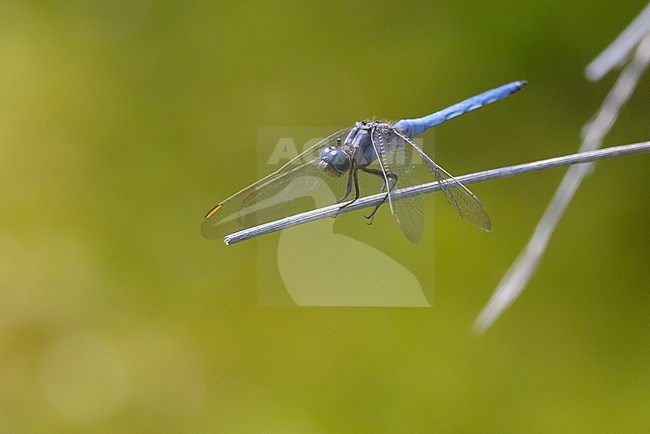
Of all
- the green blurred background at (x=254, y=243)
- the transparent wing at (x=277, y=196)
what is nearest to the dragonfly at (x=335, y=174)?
the transparent wing at (x=277, y=196)

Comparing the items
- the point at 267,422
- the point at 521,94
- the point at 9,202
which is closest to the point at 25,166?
the point at 9,202

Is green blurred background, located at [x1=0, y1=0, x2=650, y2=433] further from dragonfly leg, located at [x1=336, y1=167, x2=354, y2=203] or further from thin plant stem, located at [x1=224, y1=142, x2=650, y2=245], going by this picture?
thin plant stem, located at [x1=224, y1=142, x2=650, y2=245]

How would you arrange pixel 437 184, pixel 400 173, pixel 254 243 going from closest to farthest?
1. pixel 437 184
2. pixel 400 173
3. pixel 254 243

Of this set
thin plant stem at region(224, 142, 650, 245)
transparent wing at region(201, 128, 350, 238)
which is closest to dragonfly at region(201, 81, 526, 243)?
transparent wing at region(201, 128, 350, 238)

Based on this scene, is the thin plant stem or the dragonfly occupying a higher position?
the dragonfly

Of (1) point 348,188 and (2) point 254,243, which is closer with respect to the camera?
(1) point 348,188

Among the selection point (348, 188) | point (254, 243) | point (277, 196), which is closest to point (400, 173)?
point (348, 188)

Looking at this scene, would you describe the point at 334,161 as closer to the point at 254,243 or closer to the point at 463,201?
the point at 463,201

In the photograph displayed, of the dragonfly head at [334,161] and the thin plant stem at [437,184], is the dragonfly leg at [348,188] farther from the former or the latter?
the thin plant stem at [437,184]
